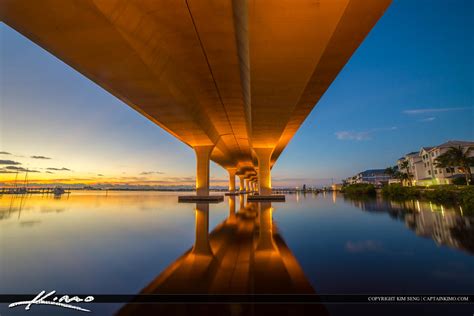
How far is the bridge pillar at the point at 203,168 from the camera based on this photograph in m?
30.8

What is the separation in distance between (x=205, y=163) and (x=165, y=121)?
1018 centimetres

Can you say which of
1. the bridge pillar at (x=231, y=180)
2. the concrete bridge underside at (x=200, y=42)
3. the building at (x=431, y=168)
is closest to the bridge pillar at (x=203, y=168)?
the concrete bridge underside at (x=200, y=42)

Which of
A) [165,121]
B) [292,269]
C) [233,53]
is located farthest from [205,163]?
[292,269]

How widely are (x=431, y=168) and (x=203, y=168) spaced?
54.2 metres

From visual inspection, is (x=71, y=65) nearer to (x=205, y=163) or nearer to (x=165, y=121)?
(x=165, y=121)

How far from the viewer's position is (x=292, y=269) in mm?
4562

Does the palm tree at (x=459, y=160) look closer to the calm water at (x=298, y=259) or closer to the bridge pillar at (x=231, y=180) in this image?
the calm water at (x=298, y=259)

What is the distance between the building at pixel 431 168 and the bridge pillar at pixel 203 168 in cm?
4615

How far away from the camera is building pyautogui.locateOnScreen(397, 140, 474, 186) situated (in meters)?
45.9

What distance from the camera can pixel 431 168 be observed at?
5331cm

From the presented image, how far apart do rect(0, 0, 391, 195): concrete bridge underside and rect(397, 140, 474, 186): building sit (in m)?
46.9

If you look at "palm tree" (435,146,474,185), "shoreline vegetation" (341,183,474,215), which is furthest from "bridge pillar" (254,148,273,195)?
"palm tree" (435,146,474,185)

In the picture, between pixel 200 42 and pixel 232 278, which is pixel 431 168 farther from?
pixel 232 278

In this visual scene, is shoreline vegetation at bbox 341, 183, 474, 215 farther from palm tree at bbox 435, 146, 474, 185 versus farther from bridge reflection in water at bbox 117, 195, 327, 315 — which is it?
bridge reflection in water at bbox 117, 195, 327, 315
